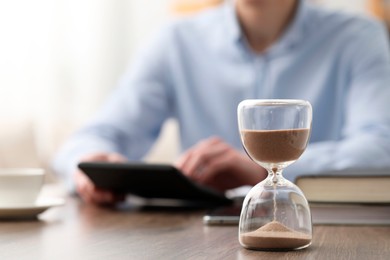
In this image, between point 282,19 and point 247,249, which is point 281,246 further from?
point 282,19

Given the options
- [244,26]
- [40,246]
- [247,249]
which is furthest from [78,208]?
[244,26]

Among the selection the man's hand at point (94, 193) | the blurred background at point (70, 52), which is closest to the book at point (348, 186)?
the man's hand at point (94, 193)

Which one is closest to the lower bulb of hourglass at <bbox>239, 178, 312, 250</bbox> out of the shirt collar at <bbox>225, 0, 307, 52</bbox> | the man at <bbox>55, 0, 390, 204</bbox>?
the man at <bbox>55, 0, 390, 204</bbox>

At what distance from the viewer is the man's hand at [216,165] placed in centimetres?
141

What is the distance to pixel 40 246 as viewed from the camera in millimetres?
891

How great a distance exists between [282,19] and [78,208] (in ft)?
2.94

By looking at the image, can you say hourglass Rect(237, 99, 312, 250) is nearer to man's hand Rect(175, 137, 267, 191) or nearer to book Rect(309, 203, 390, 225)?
book Rect(309, 203, 390, 225)

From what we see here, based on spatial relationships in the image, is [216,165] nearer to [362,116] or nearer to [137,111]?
[362,116]

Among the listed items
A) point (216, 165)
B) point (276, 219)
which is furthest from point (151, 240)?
point (216, 165)

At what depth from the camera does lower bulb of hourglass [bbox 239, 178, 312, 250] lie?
827 mm

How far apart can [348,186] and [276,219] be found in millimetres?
302

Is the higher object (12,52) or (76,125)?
(12,52)

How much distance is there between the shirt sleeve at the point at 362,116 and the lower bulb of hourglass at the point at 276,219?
0.57 metres

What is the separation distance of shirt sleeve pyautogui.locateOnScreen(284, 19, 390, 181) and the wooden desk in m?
0.42
